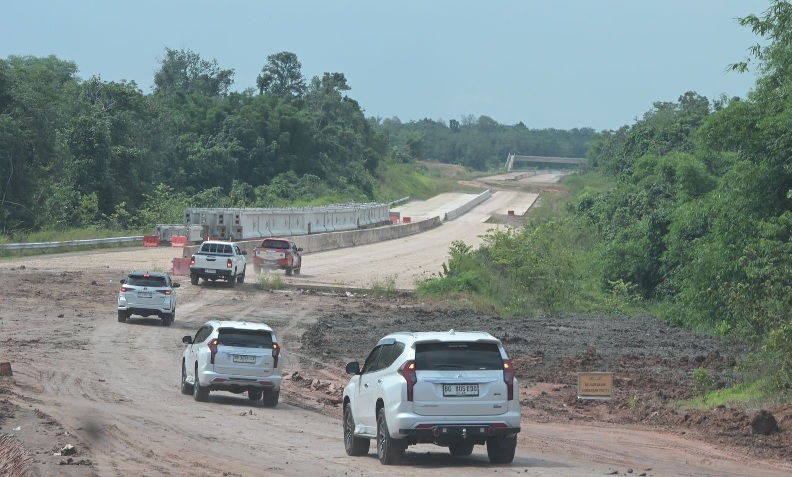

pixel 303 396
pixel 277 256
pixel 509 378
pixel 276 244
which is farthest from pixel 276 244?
pixel 509 378

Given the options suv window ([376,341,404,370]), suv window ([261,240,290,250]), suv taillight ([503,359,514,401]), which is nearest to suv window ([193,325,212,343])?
suv window ([376,341,404,370])

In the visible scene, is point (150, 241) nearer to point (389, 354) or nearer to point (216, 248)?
point (216, 248)

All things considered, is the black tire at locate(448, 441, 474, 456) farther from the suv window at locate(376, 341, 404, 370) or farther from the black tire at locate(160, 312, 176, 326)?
the black tire at locate(160, 312, 176, 326)

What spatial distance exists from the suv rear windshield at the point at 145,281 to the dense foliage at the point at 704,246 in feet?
48.5

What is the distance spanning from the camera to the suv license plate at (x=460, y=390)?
47.5 feet

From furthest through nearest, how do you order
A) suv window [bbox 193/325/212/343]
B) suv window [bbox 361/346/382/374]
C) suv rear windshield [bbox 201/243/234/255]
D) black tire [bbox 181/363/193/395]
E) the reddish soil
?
1. suv rear windshield [bbox 201/243/234/255]
2. black tire [bbox 181/363/193/395]
3. suv window [bbox 193/325/212/343]
4. suv window [bbox 361/346/382/374]
5. the reddish soil

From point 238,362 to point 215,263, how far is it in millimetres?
25743

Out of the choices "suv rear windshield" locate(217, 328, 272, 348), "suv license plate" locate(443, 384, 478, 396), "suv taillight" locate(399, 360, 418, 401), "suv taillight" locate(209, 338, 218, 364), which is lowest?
"suv taillight" locate(209, 338, 218, 364)

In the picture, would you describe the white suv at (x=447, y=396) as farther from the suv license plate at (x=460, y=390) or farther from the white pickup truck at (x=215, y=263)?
the white pickup truck at (x=215, y=263)

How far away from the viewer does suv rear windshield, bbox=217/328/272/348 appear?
22531 millimetres

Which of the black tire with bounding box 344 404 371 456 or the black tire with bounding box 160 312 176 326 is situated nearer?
the black tire with bounding box 344 404 371 456

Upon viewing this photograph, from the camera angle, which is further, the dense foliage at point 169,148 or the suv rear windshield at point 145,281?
the dense foliage at point 169,148

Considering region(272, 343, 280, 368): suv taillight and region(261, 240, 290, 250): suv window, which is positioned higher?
region(261, 240, 290, 250): suv window

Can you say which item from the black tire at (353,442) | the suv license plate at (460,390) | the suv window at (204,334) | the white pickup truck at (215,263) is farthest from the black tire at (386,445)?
the white pickup truck at (215,263)
